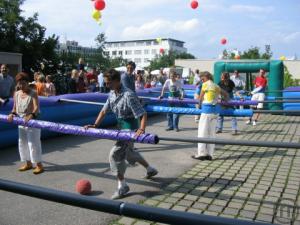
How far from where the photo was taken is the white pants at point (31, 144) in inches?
256

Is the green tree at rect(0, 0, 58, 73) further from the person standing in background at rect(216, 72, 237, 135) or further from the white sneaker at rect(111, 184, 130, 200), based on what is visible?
the white sneaker at rect(111, 184, 130, 200)

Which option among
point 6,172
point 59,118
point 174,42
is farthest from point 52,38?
point 174,42

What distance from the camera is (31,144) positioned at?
6.51 metres

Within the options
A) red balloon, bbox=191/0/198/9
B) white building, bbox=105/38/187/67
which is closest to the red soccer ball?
red balloon, bbox=191/0/198/9

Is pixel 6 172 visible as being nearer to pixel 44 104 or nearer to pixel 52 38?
pixel 44 104

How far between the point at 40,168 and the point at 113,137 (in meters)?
2.55

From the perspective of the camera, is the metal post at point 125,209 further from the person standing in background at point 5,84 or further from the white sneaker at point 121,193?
the person standing in background at point 5,84

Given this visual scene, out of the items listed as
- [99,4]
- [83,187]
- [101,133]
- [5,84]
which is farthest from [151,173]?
[99,4]

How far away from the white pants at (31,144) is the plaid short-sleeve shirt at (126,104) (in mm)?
1842

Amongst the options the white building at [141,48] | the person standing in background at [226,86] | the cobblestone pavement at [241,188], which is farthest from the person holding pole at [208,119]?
the white building at [141,48]

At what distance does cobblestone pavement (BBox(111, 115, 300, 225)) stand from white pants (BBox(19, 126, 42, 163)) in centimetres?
240

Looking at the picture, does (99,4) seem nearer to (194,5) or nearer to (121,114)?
(194,5)

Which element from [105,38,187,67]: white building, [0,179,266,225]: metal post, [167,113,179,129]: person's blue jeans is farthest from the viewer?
[105,38,187,67]: white building

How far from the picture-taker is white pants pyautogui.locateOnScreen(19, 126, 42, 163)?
6.49 m
